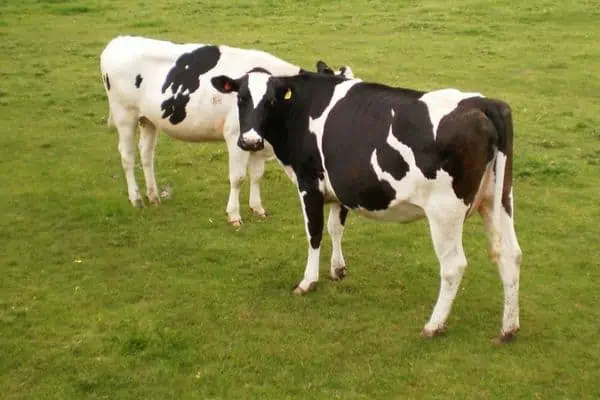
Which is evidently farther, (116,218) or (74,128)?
(74,128)

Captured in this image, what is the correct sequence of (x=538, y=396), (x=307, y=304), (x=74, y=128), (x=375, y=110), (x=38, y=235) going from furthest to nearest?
(x=74, y=128) → (x=38, y=235) → (x=307, y=304) → (x=375, y=110) → (x=538, y=396)

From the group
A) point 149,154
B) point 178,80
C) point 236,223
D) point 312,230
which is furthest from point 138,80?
point 312,230

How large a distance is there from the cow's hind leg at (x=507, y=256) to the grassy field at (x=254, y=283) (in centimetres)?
22

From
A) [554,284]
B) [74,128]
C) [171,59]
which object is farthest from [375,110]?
[74,128]

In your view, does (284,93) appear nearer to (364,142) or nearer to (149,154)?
(364,142)

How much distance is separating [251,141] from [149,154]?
3.32 meters

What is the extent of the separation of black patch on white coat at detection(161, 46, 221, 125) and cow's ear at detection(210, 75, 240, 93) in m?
1.46

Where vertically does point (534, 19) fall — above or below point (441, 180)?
below

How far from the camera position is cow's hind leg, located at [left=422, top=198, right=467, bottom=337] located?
6.32 meters

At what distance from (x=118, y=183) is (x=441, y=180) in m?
5.85

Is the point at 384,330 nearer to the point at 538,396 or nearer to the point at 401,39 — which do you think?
the point at 538,396

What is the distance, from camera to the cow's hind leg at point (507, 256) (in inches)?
256

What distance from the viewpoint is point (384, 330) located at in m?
6.94

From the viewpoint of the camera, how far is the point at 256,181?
9.88 meters
